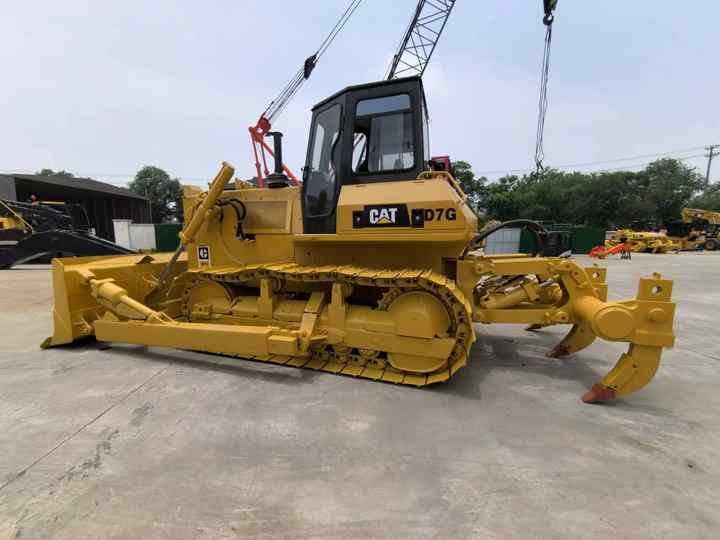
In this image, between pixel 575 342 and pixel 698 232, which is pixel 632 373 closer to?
pixel 575 342

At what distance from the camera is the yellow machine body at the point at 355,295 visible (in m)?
3.18

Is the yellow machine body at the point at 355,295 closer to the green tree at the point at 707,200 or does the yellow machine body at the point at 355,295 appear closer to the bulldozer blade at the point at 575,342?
the bulldozer blade at the point at 575,342

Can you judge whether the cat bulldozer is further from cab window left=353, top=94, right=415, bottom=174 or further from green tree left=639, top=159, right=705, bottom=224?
green tree left=639, top=159, right=705, bottom=224

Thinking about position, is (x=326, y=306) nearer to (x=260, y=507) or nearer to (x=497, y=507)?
(x=260, y=507)

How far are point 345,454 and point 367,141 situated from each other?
313cm

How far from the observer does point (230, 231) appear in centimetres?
449

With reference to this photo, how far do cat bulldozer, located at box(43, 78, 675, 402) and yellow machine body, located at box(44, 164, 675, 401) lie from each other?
14 mm

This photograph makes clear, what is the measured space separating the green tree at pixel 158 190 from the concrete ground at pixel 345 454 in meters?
56.7

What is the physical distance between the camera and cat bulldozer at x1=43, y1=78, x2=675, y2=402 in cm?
322

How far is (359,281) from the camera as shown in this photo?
345 cm

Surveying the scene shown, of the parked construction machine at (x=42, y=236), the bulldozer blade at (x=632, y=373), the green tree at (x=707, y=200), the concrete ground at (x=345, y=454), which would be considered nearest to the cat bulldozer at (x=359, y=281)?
the bulldozer blade at (x=632, y=373)

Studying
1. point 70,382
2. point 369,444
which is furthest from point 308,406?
point 70,382

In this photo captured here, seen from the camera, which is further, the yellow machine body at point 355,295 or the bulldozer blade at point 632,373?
the yellow machine body at point 355,295

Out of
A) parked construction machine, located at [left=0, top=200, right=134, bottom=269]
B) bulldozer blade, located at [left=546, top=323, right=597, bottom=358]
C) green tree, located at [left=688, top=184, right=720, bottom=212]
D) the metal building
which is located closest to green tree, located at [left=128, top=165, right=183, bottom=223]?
the metal building
